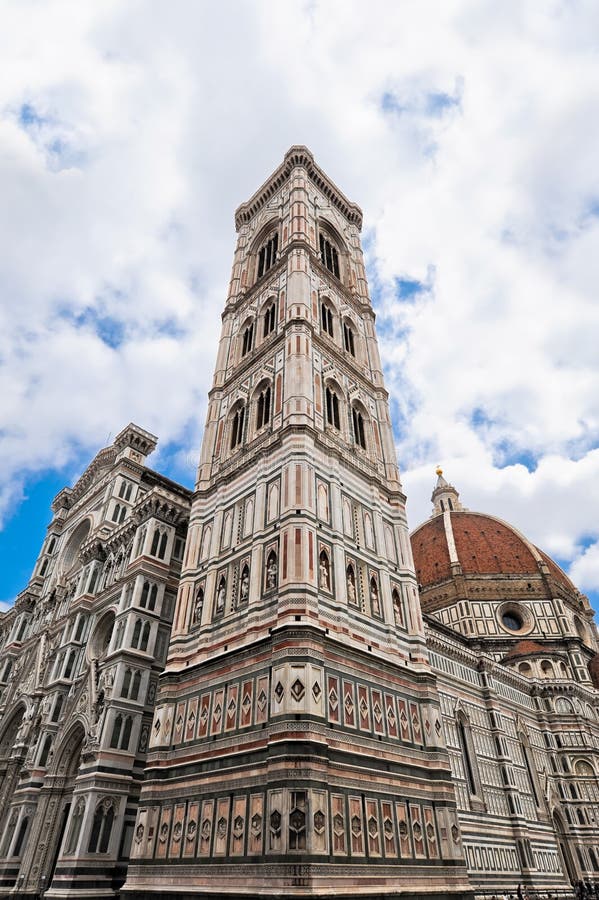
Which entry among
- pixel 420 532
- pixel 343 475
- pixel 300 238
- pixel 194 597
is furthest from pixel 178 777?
pixel 420 532

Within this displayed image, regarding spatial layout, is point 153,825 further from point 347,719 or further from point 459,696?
point 459,696

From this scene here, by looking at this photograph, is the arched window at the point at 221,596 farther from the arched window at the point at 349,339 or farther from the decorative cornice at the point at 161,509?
the arched window at the point at 349,339

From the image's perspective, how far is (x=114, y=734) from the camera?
73.9ft

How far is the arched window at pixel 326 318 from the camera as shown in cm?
3106

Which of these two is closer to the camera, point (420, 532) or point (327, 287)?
point (327, 287)

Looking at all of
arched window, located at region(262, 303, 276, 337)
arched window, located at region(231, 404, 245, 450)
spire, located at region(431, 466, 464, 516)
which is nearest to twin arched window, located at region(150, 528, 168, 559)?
arched window, located at region(231, 404, 245, 450)

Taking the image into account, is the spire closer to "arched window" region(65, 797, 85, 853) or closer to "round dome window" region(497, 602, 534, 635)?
"round dome window" region(497, 602, 534, 635)

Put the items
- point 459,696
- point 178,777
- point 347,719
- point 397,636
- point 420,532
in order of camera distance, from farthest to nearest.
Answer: point 420,532, point 459,696, point 397,636, point 178,777, point 347,719

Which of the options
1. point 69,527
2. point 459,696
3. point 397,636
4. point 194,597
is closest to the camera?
point 397,636

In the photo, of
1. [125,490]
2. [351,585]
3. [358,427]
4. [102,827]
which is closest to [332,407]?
[358,427]

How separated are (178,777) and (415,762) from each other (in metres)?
7.90

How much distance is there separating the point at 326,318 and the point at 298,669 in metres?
20.4

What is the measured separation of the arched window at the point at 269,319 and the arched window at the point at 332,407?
19.6 feet

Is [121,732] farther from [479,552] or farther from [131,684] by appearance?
[479,552]
